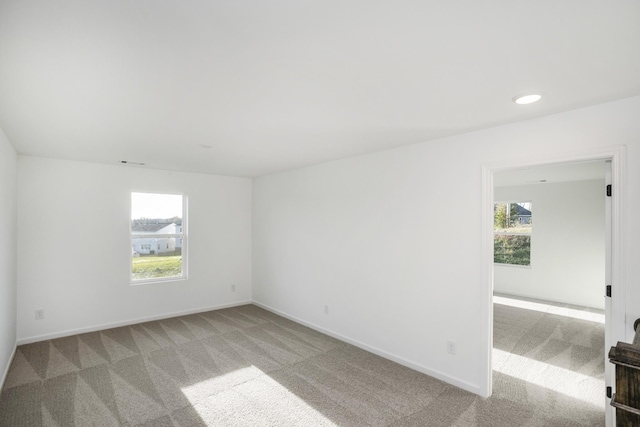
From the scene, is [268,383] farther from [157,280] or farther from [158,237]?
[158,237]

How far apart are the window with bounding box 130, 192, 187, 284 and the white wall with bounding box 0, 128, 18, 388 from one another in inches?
53.4

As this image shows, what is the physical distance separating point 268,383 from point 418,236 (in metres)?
2.08

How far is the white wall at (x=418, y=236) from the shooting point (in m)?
2.36

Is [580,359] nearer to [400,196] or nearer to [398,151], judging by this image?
[400,196]

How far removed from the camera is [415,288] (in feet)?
11.0

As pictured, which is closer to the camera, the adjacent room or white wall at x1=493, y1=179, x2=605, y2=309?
the adjacent room

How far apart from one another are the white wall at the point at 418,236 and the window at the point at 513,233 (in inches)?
167

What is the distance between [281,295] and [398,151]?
309 cm

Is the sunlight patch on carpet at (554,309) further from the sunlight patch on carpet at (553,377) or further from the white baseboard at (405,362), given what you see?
the white baseboard at (405,362)

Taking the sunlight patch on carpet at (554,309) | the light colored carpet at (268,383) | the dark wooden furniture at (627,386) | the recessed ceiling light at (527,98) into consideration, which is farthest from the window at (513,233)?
the dark wooden furniture at (627,386)

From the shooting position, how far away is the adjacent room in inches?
57.2

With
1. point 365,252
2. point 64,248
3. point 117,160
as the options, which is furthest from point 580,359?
point 64,248

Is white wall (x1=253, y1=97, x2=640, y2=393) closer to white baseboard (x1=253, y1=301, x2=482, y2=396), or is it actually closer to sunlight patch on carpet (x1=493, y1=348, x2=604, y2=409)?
white baseboard (x1=253, y1=301, x2=482, y2=396)

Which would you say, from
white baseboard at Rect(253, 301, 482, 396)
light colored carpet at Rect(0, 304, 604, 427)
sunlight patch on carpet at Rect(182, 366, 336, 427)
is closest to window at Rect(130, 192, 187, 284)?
light colored carpet at Rect(0, 304, 604, 427)
